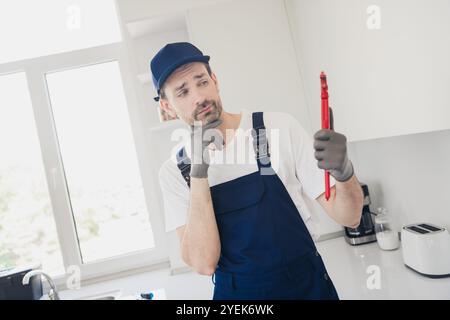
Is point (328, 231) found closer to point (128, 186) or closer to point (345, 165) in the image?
point (345, 165)

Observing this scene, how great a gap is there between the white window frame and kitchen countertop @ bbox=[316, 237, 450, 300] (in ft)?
2.57

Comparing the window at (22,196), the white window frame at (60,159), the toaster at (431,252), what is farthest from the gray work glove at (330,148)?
the window at (22,196)

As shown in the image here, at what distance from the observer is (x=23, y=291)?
1367mm

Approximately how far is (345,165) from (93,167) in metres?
1.26

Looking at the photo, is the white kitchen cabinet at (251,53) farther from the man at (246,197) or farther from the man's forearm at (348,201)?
the man's forearm at (348,201)

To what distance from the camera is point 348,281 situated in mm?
1017

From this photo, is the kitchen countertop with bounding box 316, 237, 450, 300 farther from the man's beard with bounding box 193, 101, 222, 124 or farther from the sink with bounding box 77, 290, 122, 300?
the sink with bounding box 77, 290, 122, 300

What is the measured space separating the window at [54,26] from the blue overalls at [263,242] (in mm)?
1251

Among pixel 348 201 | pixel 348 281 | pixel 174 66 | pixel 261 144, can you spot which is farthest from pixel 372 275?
pixel 174 66

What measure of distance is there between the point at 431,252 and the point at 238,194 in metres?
0.63

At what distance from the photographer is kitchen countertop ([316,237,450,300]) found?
91 cm

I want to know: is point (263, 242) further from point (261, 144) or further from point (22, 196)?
point (22, 196)
